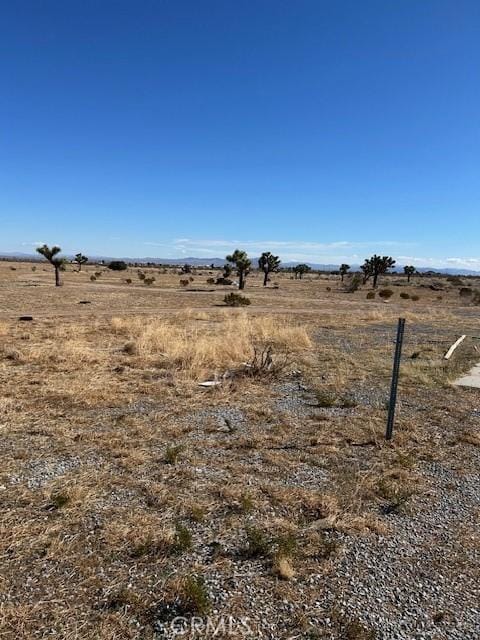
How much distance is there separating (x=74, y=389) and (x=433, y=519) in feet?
21.6

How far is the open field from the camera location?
321 cm

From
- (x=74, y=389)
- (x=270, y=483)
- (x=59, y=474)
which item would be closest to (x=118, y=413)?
(x=74, y=389)

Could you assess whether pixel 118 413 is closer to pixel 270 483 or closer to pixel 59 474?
pixel 59 474

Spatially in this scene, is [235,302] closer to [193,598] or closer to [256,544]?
[256,544]

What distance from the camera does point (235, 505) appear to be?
4.65m

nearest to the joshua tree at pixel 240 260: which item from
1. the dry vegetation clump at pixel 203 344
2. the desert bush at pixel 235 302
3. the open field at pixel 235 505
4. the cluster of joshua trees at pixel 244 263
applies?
the cluster of joshua trees at pixel 244 263

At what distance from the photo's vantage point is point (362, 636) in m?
3.00

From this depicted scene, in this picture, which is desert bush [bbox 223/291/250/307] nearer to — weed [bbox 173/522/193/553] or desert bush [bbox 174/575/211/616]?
weed [bbox 173/522/193/553]

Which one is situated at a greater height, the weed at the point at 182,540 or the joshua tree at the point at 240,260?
the joshua tree at the point at 240,260

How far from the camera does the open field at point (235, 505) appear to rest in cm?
321

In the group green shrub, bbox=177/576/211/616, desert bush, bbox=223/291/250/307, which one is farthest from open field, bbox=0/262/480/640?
desert bush, bbox=223/291/250/307

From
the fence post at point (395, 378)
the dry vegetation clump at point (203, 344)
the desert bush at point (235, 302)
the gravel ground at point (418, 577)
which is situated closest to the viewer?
the gravel ground at point (418, 577)

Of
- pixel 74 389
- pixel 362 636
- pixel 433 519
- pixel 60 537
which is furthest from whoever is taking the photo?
pixel 74 389

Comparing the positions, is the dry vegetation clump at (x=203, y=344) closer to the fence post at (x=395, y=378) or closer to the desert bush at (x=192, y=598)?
the fence post at (x=395, y=378)
